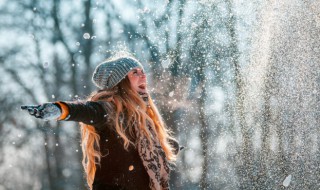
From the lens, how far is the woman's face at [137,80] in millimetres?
3404

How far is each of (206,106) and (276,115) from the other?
2.56m

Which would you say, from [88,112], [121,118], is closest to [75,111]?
[88,112]

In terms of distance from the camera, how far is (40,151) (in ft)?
57.2

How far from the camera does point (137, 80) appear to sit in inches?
135

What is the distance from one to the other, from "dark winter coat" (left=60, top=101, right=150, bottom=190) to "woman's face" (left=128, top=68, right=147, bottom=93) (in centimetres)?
36

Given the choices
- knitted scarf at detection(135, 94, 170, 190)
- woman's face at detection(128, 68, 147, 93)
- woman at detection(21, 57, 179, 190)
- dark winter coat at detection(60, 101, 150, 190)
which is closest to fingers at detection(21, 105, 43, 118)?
woman at detection(21, 57, 179, 190)

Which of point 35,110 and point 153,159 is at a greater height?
point 35,110

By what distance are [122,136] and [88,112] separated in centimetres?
39

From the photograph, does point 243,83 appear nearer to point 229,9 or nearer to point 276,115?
Answer: point 276,115

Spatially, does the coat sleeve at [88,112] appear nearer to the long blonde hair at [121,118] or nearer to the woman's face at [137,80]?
the long blonde hair at [121,118]

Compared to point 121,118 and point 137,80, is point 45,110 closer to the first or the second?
point 121,118

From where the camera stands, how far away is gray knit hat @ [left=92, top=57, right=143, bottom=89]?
3332 millimetres

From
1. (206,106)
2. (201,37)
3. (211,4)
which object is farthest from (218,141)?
(211,4)

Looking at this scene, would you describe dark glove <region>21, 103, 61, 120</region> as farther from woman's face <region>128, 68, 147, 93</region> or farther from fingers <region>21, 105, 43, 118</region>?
woman's face <region>128, 68, 147, 93</region>
